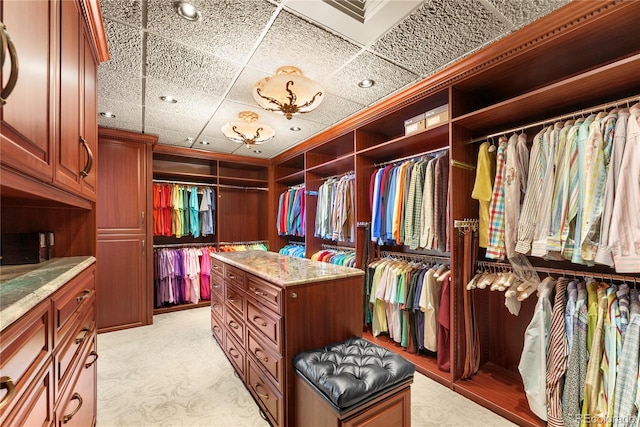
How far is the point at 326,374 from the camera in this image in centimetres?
126

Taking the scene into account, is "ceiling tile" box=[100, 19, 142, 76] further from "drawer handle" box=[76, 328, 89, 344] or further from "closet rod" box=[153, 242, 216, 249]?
"closet rod" box=[153, 242, 216, 249]

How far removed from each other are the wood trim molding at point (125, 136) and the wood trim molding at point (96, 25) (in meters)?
1.94

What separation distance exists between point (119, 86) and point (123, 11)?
3.29ft

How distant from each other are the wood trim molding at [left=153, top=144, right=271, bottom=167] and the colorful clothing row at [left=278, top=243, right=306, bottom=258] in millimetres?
1503

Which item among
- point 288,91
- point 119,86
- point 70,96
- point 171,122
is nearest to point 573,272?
point 288,91

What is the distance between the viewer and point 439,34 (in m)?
1.64

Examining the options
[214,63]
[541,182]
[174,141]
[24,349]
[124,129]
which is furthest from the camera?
[174,141]

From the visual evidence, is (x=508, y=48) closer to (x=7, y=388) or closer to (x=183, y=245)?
(x=7, y=388)

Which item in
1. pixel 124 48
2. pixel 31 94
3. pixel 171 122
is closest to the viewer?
pixel 31 94

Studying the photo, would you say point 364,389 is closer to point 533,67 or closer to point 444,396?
point 444,396

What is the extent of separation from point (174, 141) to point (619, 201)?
4410 mm

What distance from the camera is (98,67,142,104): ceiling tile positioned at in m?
2.07

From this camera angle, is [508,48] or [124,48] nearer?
[508,48]

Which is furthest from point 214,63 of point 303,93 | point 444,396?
point 444,396
